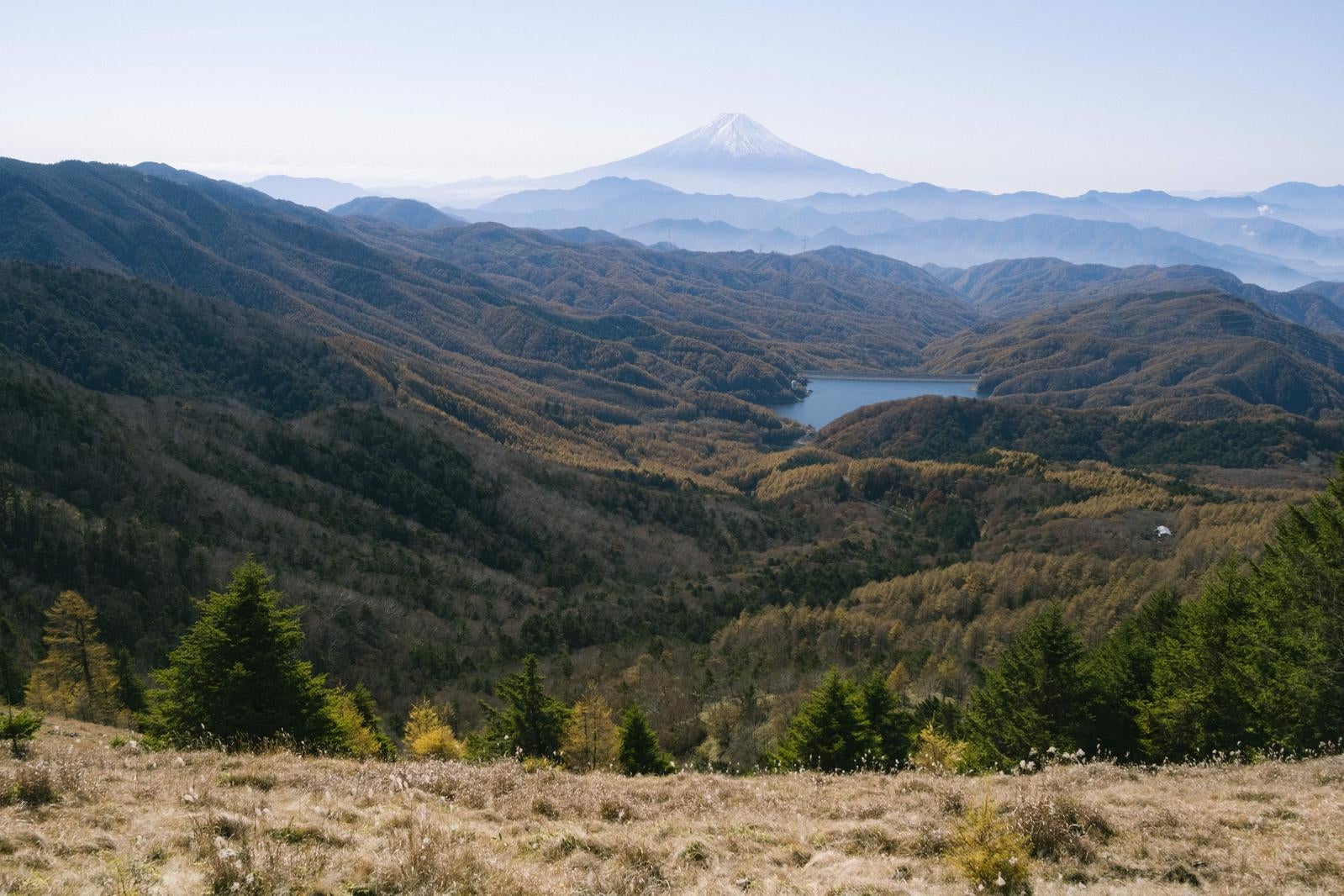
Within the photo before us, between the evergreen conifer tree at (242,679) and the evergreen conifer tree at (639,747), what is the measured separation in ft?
43.2

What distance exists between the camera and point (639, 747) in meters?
30.5

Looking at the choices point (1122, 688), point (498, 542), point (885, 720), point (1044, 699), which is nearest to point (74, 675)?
point (885, 720)

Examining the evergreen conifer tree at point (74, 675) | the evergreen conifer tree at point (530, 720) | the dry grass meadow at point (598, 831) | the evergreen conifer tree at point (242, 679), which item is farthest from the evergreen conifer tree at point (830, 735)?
the evergreen conifer tree at point (74, 675)

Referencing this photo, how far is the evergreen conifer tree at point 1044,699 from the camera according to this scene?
1046 inches

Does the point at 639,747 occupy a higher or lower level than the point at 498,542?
higher

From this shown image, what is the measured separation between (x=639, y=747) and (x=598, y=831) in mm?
20568

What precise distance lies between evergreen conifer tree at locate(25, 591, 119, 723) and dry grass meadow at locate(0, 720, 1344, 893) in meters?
28.7

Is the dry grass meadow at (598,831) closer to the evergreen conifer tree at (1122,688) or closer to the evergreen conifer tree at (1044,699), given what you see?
the evergreen conifer tree at (1044,699)

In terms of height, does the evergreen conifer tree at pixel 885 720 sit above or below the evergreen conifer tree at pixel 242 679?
below

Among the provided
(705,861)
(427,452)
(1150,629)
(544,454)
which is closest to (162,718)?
(705,861)

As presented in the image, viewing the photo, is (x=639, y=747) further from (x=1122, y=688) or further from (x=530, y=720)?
(x=1122, y=688)

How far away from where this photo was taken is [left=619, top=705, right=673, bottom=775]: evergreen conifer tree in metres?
30.2

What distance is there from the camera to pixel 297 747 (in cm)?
1816

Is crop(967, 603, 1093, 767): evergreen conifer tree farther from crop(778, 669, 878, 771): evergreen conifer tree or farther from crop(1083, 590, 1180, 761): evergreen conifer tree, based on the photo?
crop(778, 669, 878, 771): evergreen conifer tree
